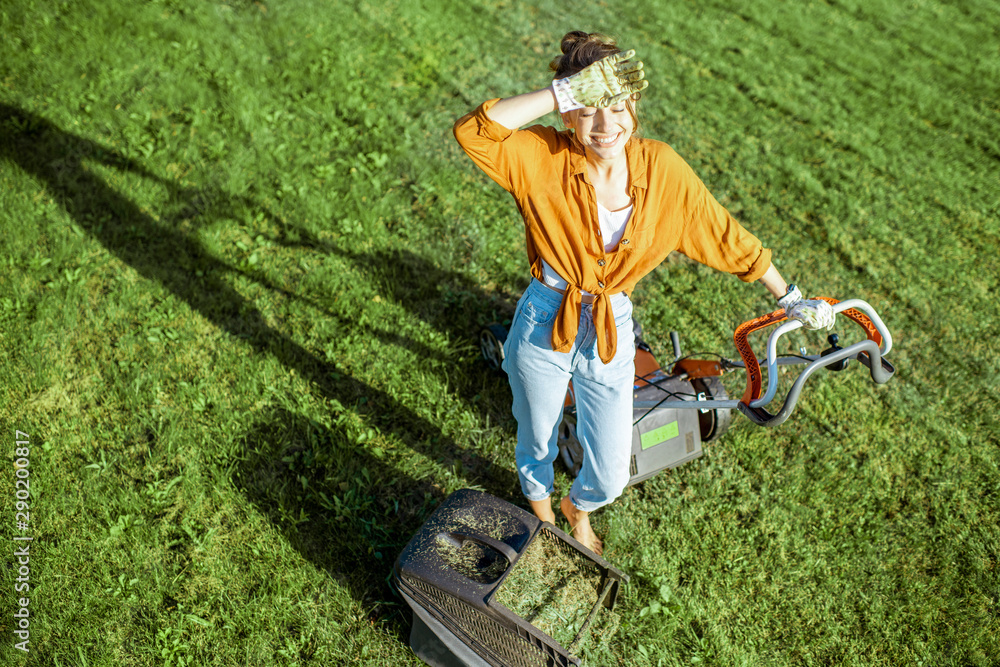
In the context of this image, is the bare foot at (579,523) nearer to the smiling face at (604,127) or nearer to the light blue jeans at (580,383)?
the light blue jeans at (580,383)

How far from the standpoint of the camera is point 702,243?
8.56ft

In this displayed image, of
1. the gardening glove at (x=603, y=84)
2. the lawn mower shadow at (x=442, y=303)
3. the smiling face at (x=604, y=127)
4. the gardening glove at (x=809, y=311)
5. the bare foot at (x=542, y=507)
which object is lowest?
the lawn mower shadow at (x=442, y=303)

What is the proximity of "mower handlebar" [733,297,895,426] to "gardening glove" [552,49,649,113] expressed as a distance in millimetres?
1126

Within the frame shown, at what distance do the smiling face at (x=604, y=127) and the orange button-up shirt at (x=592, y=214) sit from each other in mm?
83

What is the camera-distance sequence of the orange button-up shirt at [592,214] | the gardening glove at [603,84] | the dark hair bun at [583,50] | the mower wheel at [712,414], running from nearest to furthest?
the gardening glove at [603,84]
the dark hair bun at [583,50]
the orange button-up shirt at [592,214]
the mower wheel at [712,414]

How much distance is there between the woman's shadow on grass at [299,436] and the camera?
3498mm

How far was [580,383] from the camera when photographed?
2793 millimetres

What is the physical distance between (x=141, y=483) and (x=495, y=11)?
694cm

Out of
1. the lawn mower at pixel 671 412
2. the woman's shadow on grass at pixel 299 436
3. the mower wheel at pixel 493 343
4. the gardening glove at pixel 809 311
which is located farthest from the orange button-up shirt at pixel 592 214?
the woman's shadow on grass at pixel 299 436

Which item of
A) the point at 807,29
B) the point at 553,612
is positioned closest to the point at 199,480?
the point at 553,612

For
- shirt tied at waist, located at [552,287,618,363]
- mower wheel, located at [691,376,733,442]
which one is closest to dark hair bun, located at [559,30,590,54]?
shirt tied at waist, located at [552,287,618,363]

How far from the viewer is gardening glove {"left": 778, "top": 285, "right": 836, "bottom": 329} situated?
2555 millimetres

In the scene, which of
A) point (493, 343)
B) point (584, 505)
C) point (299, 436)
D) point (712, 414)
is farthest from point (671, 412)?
point (299, 436)

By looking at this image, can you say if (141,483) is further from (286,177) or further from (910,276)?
(910,276)
